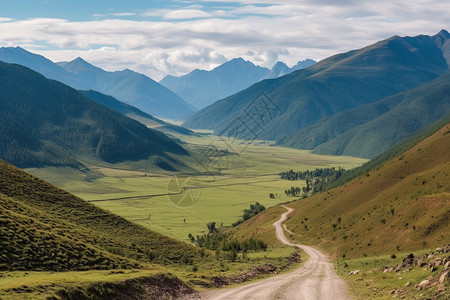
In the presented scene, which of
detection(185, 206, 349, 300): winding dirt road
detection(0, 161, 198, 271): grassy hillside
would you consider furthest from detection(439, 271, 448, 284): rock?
detection(0, 161, 198, 271): grassy hillside

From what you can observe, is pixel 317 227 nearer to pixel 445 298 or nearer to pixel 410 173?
pixel 410 173

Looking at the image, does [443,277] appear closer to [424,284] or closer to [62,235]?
[424,284]

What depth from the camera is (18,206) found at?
7794 centimetres

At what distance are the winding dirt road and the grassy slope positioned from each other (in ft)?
66.2

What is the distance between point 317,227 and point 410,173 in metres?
29.7

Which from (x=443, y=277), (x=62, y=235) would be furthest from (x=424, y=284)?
(x=62, y=235)

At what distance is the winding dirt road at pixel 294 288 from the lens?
173ft

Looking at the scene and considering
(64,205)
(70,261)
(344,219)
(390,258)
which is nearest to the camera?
(70,261)

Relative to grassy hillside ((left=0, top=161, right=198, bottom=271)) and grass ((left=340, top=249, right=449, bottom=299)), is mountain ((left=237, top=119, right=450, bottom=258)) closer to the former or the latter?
grass ((left=340, top=249, right=449, bottom=299))

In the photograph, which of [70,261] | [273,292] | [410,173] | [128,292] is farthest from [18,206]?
[410,173]

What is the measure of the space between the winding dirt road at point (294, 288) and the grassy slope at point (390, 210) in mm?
20182

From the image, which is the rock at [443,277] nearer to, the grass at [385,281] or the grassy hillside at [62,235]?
the grass at [385,281]

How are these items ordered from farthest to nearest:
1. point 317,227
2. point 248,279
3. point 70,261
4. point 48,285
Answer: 1. point 317,227
2. point 248,279
3. point 70,261
4. point 48,285

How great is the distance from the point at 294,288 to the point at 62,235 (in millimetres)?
35528
